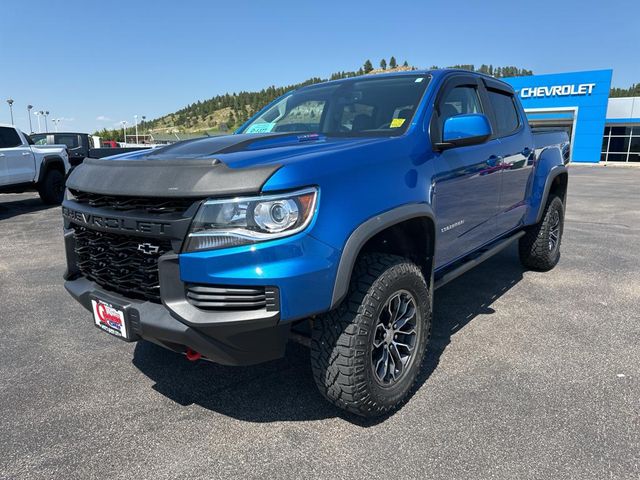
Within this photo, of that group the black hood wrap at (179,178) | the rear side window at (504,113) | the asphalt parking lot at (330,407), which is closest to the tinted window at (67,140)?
the asphalt parking lot at (330,407)

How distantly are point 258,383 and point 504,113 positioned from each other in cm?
317

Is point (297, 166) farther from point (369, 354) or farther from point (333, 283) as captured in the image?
point (369, 354)

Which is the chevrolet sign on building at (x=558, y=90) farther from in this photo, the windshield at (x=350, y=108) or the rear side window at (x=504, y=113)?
the windshield at (x=350, y=108)

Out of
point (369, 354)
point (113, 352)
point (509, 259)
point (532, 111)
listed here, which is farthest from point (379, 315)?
point (532, 111)

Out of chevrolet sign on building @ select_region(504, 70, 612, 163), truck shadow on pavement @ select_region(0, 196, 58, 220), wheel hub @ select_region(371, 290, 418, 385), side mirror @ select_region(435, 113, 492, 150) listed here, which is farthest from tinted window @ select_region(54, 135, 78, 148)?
chevrolet sign on building @ select_region(504, 70, 612, 163)

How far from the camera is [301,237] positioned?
2074 mm

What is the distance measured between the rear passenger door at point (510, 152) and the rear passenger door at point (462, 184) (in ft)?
0.51

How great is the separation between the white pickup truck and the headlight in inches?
393

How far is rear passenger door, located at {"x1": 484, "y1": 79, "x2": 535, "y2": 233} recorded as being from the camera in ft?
13.3

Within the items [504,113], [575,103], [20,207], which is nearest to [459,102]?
[504,113]

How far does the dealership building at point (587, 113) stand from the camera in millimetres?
31438

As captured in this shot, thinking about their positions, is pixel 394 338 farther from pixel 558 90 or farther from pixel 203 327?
pixel 558 90

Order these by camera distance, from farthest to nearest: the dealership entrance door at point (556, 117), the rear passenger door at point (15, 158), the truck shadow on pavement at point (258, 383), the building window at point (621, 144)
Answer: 1. the building window at point (621, 144)
2. the dealership entrance door at point (556, 117)
3. the rear passenger door at point (15, 158)
4. the truck shadow on pavement at point (258, 383)

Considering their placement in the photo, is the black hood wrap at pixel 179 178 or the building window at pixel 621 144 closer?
the black hood wrap at pixel 179 178
